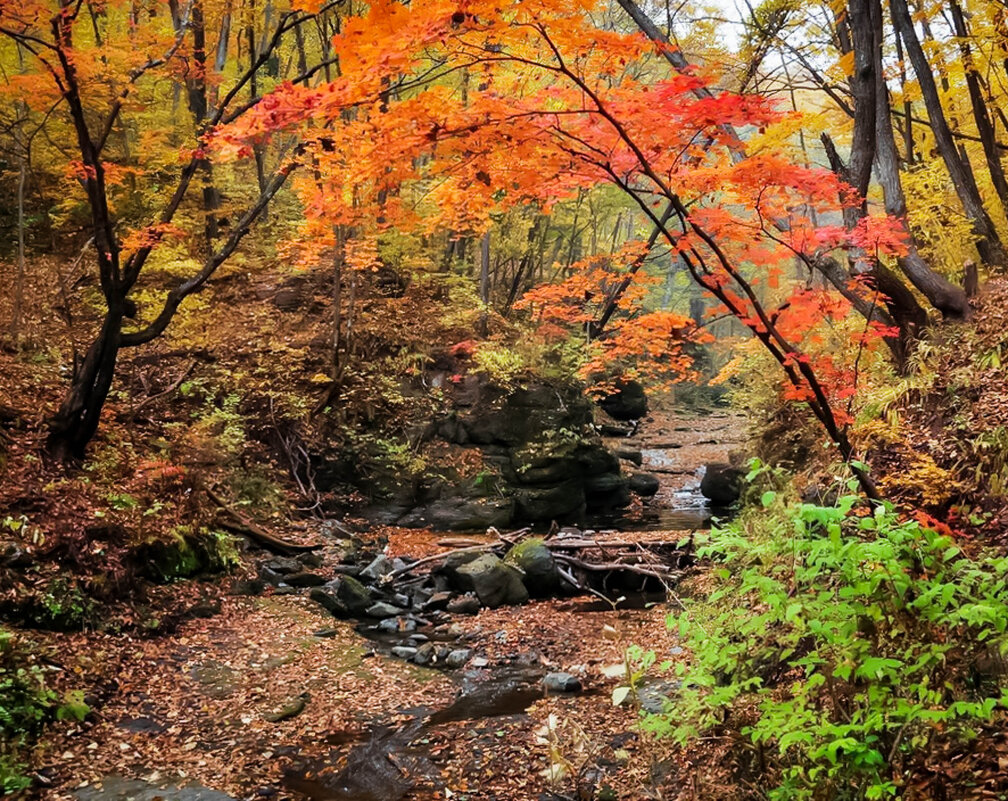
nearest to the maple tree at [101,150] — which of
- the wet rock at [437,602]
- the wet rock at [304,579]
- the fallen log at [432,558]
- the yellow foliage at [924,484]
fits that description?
the wet rock at [304,579]

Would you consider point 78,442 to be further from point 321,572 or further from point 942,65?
point 942,65

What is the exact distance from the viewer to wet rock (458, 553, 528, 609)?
9.18m

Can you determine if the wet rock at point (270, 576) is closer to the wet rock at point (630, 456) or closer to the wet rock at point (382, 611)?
the wet rock at point (382, 611)

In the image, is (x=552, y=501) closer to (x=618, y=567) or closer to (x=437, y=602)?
(x=618, y=567)

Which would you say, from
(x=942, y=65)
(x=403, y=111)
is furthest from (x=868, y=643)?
(x=942, y=65)

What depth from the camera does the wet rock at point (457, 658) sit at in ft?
23.5

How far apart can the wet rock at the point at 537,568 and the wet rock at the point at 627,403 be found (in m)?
16.3

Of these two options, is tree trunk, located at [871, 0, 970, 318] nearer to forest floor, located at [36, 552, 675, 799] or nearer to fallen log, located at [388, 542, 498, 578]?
forest floor, located at [36, 552, 675, 799]

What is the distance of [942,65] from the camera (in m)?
9.17

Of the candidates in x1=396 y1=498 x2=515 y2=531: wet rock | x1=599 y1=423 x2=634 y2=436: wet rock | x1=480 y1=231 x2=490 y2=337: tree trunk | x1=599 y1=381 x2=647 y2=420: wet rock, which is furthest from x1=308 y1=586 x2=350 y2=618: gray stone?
x1=599 y1=381 x2=647 y2=420: wet rock

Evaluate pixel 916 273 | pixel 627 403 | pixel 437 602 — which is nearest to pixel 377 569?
pixel 437 602

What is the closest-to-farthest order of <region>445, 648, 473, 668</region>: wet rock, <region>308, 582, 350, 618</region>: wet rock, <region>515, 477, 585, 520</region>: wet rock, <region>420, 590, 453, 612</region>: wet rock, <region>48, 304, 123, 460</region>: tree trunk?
<region>445, 648, 473, 668</region>: wet rock
<region>48, 304, 123, 460</region>: tree trunk
<region>308, 582, 350, 618</region>: wet rock
<region>420, 590, 453, 612</region>: wet rock
<region>515, 477, 585, 520</region>: wet rock

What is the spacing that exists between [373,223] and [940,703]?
1465 cm

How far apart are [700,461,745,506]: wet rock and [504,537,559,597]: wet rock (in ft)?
28.2
